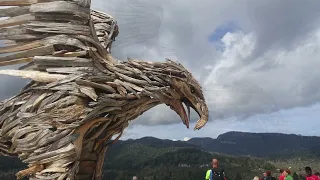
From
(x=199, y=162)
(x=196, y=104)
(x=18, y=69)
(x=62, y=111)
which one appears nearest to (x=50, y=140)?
(x=62, y=111)

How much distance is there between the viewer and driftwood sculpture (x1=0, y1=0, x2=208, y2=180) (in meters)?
5.43

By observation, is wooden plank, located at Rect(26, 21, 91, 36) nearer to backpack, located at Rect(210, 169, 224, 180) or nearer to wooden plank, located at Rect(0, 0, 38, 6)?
wooden plank, located at Rect(0, 0, 38, 6)

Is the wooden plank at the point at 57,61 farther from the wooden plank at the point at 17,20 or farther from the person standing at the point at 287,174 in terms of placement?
the person standing at the point at 287,174

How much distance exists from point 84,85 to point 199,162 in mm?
198858

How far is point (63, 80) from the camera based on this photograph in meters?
5.59

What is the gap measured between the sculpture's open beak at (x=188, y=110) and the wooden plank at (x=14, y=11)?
9.27 ft

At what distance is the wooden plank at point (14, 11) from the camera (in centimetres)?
606

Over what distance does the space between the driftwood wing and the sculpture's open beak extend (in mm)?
1717

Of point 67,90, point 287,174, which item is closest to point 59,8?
point 67,90

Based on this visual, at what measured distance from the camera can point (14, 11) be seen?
6.12 metres

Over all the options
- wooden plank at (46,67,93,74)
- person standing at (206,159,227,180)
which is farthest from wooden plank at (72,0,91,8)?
person standing at (206,159,227,180)

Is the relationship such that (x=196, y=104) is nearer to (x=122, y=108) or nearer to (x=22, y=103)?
(x=122, y=108)

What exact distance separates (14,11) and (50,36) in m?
0.80

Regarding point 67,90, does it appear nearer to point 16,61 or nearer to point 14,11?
point 16,61
